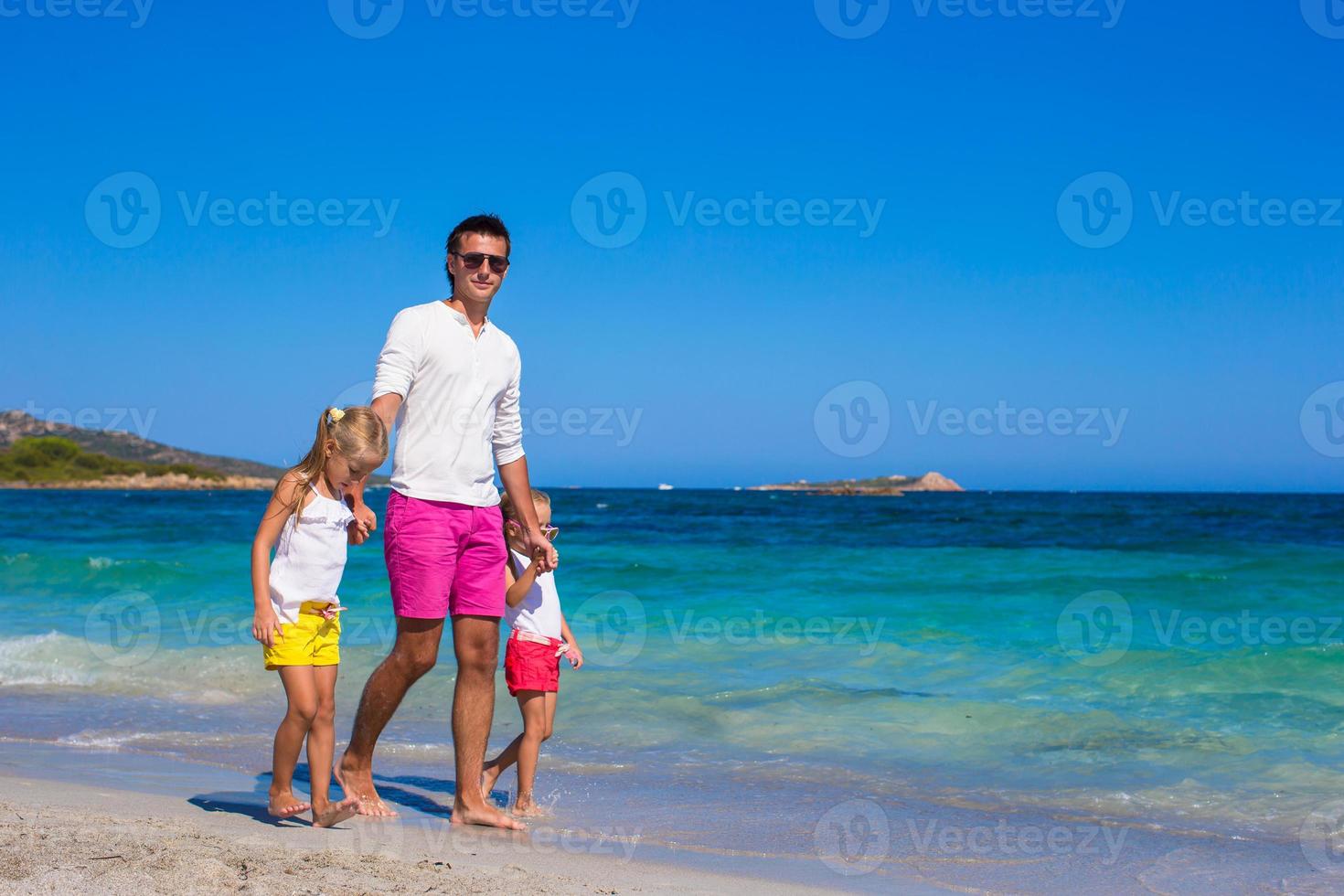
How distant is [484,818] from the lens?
3805 millimetres

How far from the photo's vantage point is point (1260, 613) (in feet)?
36.0

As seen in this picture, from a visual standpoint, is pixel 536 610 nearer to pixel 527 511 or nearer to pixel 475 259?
pixel 527 511

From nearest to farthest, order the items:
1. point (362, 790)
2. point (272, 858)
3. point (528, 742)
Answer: point (272, 858) → point (362, 790) → point (528, 742)

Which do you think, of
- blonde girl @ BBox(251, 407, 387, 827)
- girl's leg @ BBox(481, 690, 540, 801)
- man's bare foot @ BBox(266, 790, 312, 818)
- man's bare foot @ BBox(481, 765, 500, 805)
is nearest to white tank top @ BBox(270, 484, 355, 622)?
blonde girl @ BBox(251, 407, 387, 827)

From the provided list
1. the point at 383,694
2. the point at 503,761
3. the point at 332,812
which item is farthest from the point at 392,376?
the point at 503,761

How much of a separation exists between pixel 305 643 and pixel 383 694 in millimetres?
318

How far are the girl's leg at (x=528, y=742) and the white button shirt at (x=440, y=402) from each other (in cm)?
94

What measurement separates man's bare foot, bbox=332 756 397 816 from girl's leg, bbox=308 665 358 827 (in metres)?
0.12

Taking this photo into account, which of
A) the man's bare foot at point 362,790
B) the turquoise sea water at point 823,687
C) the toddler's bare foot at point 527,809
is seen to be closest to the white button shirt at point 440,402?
the man's bare foot at point 362,790

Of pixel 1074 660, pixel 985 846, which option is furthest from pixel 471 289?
pixel 1074 660

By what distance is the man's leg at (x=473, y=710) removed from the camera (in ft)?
12.5

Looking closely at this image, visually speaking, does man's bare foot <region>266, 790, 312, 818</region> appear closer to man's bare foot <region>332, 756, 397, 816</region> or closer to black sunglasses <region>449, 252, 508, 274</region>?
man's bare foot <region>332, 756, 397, 816</region>

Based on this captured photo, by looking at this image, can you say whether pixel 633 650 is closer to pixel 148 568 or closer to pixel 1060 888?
pixel 1060 888

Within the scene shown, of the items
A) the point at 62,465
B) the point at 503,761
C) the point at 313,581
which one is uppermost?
the point at 62,465
